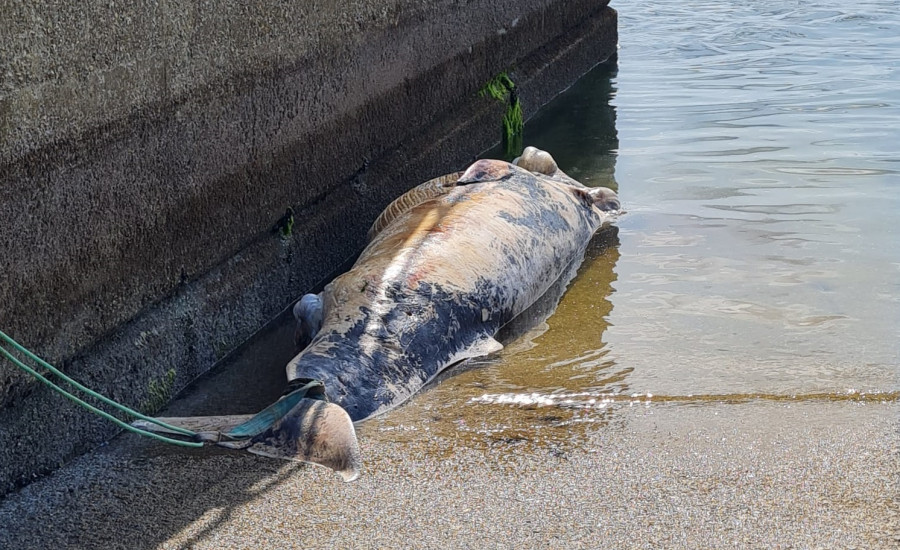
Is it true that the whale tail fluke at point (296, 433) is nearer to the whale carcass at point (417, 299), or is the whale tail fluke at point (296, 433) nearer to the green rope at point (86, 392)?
the whale carcass at point (417, 299)

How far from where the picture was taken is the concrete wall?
3.51m

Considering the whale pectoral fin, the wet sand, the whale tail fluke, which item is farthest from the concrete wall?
the whale pectoral fin

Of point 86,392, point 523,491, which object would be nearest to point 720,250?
point 523,491

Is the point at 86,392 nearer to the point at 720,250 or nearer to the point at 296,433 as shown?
the point at 296,433

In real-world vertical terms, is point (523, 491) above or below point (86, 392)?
below

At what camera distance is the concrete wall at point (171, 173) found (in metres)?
3.51

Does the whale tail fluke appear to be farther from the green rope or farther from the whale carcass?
the green rope

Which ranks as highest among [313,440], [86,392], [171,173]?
[171,173]

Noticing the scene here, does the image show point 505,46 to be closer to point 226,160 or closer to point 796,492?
point 226,160

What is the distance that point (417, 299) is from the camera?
4.64m

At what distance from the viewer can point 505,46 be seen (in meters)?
8.41

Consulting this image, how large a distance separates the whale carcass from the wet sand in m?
0.15

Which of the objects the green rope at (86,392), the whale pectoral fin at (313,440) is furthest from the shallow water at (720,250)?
the green rope at (86,392)

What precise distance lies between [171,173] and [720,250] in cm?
307
